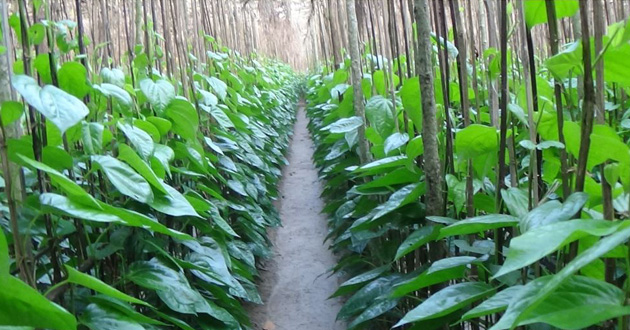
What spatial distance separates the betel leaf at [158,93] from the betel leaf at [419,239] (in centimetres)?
72

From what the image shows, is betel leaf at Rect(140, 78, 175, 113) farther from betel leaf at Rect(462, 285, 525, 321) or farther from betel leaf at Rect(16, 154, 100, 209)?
betel leaf at Rect(462, 285, 525, 321)

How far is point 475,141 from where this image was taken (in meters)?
1.06

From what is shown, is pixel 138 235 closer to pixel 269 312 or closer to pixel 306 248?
pixel 269 312

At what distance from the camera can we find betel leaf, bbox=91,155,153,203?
3.32 ft

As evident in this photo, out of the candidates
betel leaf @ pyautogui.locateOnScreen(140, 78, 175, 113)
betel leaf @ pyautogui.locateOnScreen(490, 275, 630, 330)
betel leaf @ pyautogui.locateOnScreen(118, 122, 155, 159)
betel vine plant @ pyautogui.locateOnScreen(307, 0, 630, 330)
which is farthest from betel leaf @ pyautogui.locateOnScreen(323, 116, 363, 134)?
betel leaf @ pyautogui.locateOnScreen(490, 275, 630, 330)

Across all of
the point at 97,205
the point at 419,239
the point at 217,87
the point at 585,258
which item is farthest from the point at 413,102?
the point at 217,87

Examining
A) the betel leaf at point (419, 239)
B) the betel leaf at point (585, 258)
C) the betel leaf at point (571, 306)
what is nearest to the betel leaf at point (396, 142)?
the betel leaf at point (419, 239)

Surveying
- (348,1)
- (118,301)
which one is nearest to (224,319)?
(118,301)

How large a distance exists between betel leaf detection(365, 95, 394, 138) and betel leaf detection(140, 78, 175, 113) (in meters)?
0.61

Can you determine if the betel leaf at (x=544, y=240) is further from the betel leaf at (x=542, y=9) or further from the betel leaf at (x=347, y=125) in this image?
the betel leaf at (x=347, y=125)

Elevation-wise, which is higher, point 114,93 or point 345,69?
point 114,93

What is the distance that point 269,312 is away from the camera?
230cm

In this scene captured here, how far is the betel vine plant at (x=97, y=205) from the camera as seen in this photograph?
2.63ft

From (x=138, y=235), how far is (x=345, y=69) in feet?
6.84
